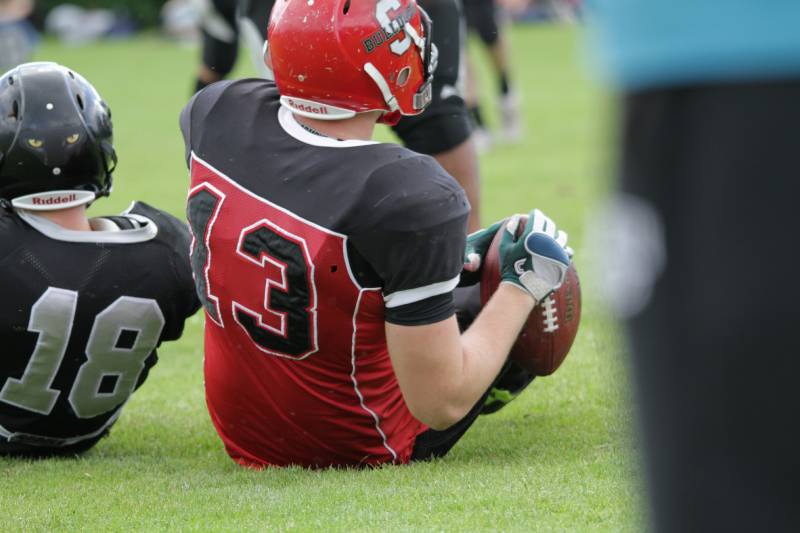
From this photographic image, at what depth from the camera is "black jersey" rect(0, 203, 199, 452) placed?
3.60m

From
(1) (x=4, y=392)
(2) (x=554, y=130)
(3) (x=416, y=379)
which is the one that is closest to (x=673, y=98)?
(3) (x=416, y=379)

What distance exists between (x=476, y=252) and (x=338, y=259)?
0.75 metres

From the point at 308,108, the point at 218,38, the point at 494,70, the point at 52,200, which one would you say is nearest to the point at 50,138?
the point at 52,200

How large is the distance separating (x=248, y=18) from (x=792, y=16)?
4.86 m

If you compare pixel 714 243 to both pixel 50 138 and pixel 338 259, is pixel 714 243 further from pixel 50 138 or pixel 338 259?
pixel 50 138

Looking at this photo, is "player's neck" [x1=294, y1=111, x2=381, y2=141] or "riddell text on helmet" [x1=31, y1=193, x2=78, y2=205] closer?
"player's neck" [x1=294, y1=111, x2=381, y2=141]

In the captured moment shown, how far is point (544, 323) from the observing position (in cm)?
364

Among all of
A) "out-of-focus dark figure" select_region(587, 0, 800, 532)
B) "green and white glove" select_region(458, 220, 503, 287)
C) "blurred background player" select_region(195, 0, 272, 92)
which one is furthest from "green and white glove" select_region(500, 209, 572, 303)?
"blurred background player" select_region(195, 0, 272, 92)

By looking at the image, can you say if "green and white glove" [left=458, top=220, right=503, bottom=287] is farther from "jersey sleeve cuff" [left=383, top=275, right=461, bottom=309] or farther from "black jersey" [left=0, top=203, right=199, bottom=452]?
"black jersey" [left=0, top=203, right=199, bottom=452]

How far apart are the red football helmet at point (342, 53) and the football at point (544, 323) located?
0.59m

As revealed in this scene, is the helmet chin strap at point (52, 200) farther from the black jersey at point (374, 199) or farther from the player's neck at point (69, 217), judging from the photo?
the black jersey at point (374, 199)

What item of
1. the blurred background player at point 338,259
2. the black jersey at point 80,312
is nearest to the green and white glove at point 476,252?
the blurred background player at point 338,259

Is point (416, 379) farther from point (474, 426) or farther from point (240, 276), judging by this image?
point (474, 426)

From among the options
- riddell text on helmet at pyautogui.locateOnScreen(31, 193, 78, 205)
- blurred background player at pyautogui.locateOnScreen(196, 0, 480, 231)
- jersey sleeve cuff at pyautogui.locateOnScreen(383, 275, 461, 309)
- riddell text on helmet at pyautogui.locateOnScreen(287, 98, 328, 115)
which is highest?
riddell text on helmet at pyautogui.locateOnScreen(287, 98, 328, 115)
